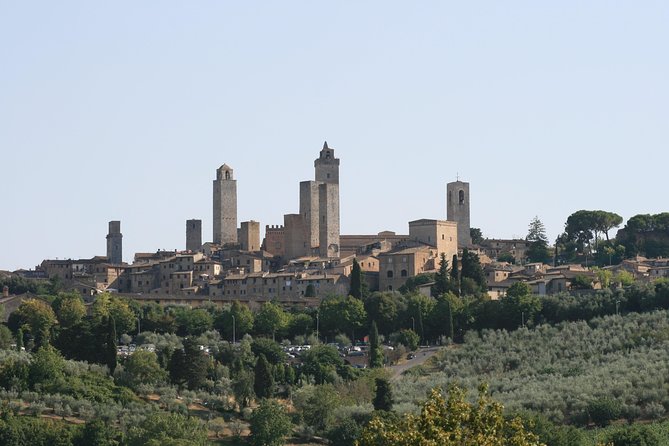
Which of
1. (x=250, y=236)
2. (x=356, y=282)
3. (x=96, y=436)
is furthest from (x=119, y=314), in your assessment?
(x=250, y=236)

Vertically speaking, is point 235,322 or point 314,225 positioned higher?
point 314,225

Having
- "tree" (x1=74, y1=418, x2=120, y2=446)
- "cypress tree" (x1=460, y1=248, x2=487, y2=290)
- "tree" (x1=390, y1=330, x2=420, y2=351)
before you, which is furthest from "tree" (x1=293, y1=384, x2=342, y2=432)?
"cypress tree" (x1=460, y1=248, x2=487, y2=290)

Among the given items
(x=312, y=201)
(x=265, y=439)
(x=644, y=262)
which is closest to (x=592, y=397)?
(x=265, y=439)

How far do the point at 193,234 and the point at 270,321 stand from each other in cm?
3531

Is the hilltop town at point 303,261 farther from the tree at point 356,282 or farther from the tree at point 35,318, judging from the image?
the tree at point 35,318

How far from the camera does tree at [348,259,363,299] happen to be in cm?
8188

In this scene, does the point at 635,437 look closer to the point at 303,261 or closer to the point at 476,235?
the point at 303,261

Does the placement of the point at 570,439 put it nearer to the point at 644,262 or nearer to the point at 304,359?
the point at 304,359

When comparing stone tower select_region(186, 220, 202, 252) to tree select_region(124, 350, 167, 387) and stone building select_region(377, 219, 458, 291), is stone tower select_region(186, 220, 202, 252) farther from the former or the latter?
tree select_region(124, 350, 167, 387)

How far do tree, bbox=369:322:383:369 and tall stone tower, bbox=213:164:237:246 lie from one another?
127 ft

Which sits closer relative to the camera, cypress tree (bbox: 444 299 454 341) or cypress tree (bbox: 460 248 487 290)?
cypress tree (bbox: 444 299 454 341)

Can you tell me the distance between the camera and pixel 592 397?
193 feet

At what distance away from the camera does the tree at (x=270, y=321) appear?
253ft

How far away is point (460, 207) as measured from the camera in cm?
10825
